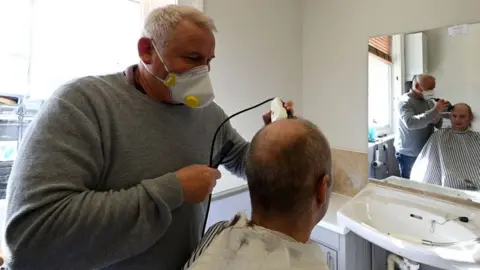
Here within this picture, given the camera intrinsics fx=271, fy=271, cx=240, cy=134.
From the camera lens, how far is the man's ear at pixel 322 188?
719mm

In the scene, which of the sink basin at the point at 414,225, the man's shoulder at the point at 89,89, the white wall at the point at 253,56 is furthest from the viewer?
the white wall at the point at 253,56

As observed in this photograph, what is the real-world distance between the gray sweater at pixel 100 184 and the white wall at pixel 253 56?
35.1 inches

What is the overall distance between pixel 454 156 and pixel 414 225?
18.4 inches

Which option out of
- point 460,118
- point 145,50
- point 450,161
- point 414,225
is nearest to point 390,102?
point 460,118

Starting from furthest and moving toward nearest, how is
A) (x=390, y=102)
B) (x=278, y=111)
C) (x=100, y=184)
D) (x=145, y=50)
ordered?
1. (x=390, y=102)
2. (x=278, y=111)
3. (x=145, y=50)
4. (x=100, y=184)

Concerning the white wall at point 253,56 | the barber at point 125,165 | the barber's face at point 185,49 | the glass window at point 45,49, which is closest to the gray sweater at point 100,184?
the barber at point 125,165

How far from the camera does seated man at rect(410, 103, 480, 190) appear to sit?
147 centimetres

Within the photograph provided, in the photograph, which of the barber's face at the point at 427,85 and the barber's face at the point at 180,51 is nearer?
the barber's face at the point at 180,51

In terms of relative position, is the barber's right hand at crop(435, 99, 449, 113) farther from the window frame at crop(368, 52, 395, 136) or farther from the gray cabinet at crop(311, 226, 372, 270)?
the gray cabinet at crop(311, 226, 372, 270)

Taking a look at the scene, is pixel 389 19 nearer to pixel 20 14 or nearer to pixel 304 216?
pixel 304 216

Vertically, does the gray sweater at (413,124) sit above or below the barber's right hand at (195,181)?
above

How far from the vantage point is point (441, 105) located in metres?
1.53

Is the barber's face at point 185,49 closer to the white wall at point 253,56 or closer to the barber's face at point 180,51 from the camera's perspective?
the barber's face at point 180,51

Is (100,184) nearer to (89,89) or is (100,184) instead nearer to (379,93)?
(89,89)
